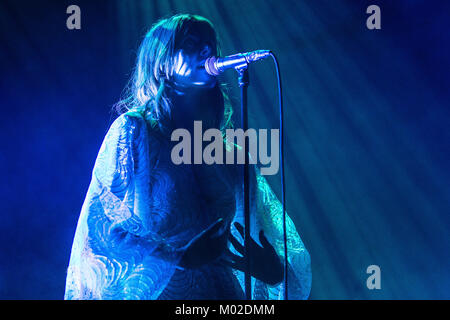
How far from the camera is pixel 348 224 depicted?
2.69 metres

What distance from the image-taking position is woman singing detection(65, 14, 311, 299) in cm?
116

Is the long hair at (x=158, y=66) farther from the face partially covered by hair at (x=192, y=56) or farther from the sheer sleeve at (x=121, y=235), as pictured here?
the sheer sleeve at (x=121, y=235)

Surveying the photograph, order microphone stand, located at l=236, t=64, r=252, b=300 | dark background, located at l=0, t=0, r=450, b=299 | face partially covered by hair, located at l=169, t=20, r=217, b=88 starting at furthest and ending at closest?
dark background, located at l=0, t=0, r=450, b=299 → face partially covered by hair, located at l=169, t=20, r=217, b=88 → microphone stand, located at l=236, t=64, r=252, b=300

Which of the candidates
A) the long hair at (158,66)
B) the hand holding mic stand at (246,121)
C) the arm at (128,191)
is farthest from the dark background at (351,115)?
the hand holding mic stand at (246,121)

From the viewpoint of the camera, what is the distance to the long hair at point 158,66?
55.0 inches

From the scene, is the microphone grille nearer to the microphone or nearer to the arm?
the microphone

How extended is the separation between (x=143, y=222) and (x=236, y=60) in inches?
20.3

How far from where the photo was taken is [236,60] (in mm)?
1144

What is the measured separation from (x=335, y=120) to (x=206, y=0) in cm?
107

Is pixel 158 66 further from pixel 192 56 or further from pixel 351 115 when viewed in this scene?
pixel 351 115

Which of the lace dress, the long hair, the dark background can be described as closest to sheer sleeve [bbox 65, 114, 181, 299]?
the lace dress

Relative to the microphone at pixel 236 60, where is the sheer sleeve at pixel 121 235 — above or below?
below

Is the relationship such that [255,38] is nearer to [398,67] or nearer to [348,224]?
[398,67]

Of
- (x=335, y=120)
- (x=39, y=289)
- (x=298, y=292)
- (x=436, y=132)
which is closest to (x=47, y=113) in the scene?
(x=39, y=289)
